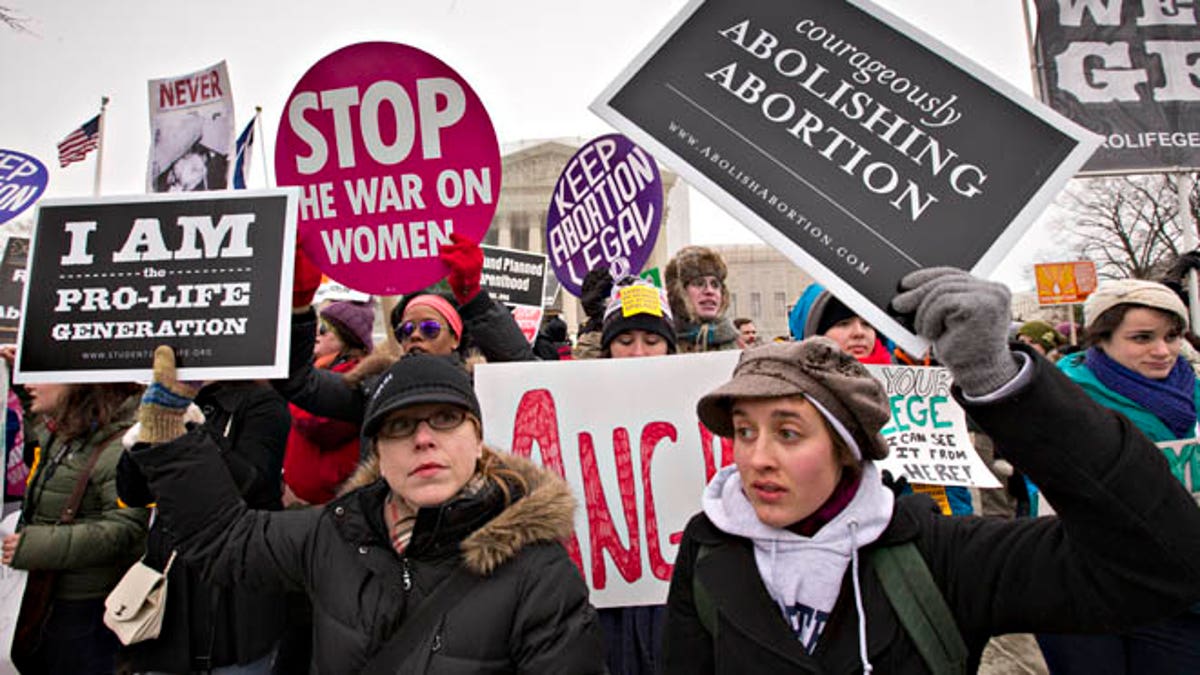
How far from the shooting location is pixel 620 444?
2654 mm

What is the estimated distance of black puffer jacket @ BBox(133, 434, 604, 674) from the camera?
1.69m

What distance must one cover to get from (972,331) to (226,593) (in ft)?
8.72

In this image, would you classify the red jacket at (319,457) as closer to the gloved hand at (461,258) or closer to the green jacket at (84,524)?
the green jacket at (84,524)

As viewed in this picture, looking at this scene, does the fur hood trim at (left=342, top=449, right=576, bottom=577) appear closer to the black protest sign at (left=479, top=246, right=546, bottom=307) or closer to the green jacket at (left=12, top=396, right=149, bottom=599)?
the green jacket at (left=12, top=396, right=149, bottom=599)

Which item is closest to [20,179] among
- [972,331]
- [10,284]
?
[10,284]

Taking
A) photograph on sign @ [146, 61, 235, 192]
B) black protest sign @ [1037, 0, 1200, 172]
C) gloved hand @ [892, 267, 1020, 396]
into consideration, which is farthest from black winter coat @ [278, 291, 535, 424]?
black protest sign @ [1037, 0, 1200, 172]

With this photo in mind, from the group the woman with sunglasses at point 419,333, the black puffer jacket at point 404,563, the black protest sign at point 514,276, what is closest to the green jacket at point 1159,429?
the black puffer jacket at point 404,563

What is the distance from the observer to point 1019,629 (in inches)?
53.2

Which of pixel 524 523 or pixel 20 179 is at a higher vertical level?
pixel 20 179

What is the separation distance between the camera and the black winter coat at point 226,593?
99.5 inches

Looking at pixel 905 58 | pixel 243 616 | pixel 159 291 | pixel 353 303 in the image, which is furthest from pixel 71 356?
pixel 905 58

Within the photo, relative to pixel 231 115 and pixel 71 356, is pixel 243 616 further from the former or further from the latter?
pixel 231 115

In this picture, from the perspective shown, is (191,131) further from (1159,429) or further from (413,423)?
(1159,429)

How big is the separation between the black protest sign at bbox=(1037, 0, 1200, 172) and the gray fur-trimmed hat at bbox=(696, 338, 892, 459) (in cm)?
669
